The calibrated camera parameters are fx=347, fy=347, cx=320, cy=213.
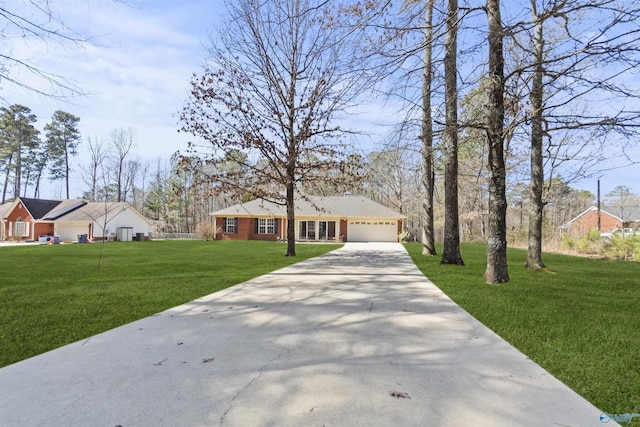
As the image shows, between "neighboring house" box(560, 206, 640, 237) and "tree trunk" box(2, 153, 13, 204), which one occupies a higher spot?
"tree trunk" box(2, 153, 13, 204)

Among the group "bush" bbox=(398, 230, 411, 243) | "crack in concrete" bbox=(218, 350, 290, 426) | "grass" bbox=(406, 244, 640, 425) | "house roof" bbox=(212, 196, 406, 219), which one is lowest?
"grass" bbox=(406, 244, 640, 425)

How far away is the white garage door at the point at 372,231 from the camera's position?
28125mm

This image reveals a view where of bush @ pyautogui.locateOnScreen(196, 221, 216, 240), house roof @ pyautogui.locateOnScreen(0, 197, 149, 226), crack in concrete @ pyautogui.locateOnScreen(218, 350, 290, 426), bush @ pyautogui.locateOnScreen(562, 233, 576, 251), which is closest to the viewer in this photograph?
crack in concrete @ pyautogui.locateOnScreen(218, 350, 290, 426)

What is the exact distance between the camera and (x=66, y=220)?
1160 inches

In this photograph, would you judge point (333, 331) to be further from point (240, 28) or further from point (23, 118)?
point (23, 118)

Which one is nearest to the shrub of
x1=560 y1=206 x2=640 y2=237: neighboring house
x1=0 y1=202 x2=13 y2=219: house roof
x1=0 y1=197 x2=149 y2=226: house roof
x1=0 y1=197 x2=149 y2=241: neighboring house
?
x1=560 y1=206 x2=640 y2=237: neighboring house

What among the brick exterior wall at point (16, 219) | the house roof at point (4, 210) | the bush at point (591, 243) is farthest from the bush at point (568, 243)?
the house roof at point (4, 210)

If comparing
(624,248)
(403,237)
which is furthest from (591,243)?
(403,237)

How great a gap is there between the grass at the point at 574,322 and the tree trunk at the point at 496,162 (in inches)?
18.6

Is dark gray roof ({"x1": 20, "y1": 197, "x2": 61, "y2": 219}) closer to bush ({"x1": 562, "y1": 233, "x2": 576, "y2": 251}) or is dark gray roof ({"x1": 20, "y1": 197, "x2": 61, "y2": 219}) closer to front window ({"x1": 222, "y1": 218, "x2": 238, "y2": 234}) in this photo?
front window ({"x1": 222, "y1": 218, "x2": 238, "y2": 234})

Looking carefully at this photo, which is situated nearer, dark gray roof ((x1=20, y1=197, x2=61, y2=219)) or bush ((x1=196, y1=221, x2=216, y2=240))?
bush ((x1=196, y1=221, x2=216, y2=240))

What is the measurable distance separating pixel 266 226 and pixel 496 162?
75.0 ft

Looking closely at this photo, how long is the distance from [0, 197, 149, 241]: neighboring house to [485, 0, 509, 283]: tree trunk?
28546 mm

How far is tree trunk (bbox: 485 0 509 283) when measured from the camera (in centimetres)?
635
